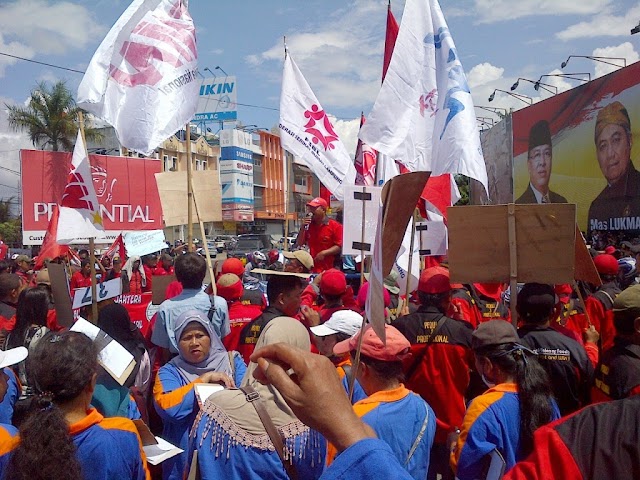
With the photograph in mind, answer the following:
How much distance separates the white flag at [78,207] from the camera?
5.48 metres

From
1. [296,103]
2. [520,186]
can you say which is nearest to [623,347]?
[296,103]

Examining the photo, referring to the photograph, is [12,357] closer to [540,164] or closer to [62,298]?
[62,298]

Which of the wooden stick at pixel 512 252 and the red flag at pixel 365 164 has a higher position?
the red flag at pixel 365 164

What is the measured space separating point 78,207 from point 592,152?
974 inches

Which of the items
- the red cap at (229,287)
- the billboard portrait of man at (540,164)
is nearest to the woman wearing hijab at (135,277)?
the red cap at (229,287)

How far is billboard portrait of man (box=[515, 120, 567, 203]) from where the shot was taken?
29422mm

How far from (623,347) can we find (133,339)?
2.97m

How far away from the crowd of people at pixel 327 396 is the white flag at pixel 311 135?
228 centimetres

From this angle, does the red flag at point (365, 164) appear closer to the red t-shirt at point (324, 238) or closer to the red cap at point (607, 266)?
the red t-shirt at point (324, 238)

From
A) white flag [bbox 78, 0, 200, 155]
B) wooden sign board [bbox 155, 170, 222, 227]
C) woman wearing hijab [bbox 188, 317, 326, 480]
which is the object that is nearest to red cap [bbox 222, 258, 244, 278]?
wooden sign board [bbox 155, 170, 222, 227]

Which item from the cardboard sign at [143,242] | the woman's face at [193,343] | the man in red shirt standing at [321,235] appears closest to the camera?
the woman's face at [193,343]

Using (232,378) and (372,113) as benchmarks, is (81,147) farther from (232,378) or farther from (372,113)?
(232,378)

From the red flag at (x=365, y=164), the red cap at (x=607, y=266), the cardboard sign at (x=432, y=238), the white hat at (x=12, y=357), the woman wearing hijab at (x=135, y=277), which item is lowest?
the woman wearing hijab at (x=135, y=277)

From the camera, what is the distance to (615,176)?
76.6ft
